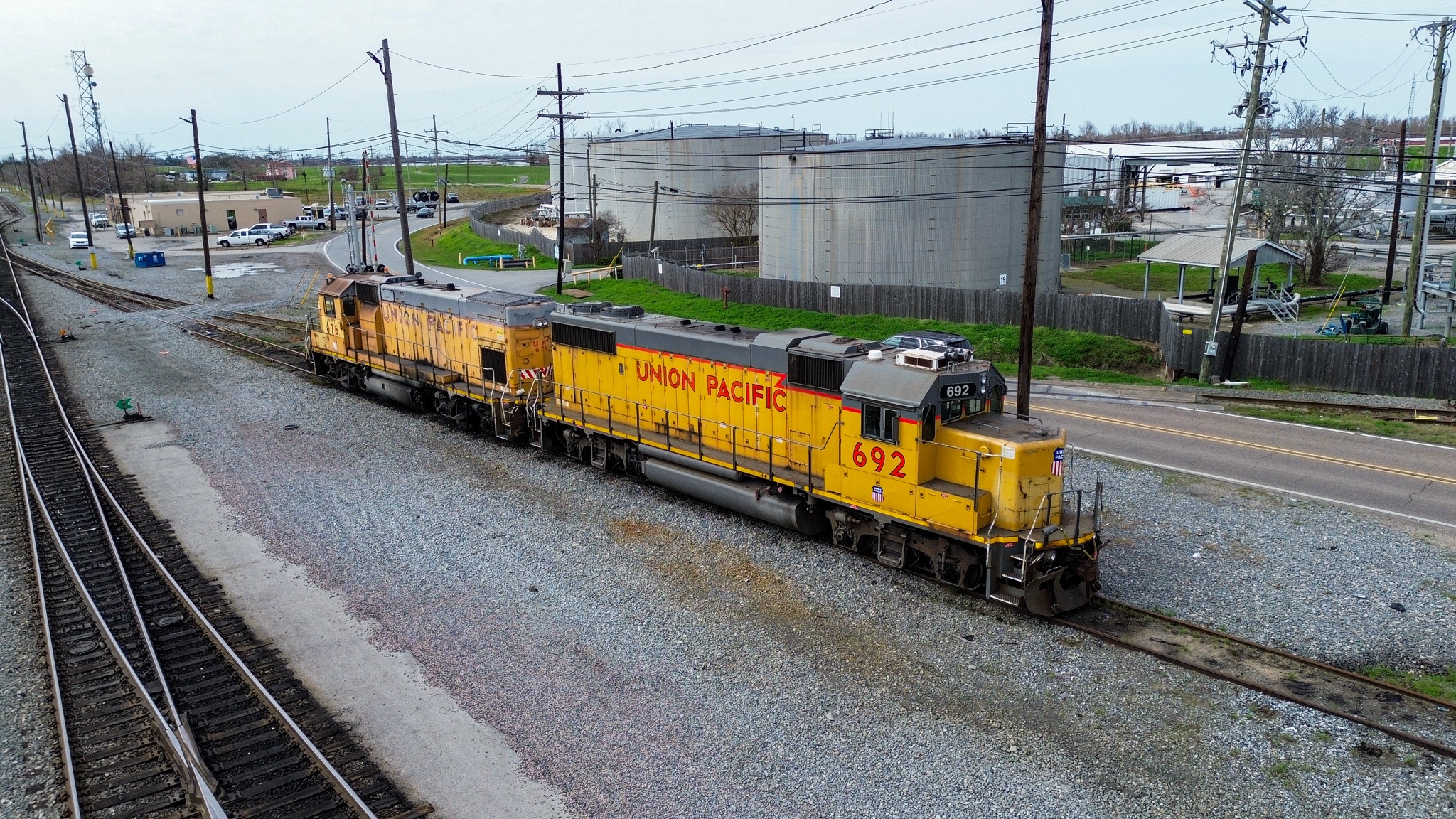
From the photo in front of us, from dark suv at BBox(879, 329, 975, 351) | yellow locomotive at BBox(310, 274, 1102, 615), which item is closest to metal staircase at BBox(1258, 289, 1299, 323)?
dark suv at BBox(879, 329, 975, 351)

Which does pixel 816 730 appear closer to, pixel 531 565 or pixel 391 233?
pixel 531 565

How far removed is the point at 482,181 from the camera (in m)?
165

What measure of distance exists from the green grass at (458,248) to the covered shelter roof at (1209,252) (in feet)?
130

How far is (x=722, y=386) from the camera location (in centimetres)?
1812

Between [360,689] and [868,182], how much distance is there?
34513 mm

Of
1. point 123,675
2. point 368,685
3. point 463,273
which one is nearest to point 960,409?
point 368,685

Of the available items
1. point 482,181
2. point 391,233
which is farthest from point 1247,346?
point 482,181

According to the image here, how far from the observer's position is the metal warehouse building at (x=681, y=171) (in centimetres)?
7294

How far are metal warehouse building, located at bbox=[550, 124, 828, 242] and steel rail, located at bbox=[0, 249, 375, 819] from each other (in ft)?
170

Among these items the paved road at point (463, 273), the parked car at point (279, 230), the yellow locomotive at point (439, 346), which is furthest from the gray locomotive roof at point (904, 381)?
the parked car at point (279, 230)

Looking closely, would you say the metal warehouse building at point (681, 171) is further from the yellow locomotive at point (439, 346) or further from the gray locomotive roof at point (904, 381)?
the gray locomotive roof at point (904, 381)

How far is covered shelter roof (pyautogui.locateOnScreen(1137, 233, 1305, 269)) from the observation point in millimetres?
33625

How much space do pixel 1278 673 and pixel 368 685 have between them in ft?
39.2

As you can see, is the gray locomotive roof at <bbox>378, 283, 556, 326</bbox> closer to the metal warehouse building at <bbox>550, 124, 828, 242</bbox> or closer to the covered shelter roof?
the covered shelter roof
